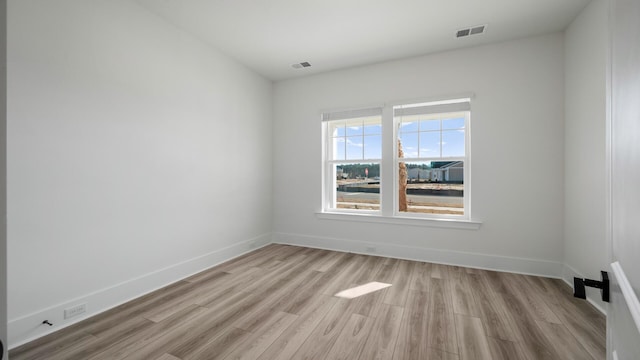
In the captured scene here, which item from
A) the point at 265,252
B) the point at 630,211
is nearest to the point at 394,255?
the point at 265,252

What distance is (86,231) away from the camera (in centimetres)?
214

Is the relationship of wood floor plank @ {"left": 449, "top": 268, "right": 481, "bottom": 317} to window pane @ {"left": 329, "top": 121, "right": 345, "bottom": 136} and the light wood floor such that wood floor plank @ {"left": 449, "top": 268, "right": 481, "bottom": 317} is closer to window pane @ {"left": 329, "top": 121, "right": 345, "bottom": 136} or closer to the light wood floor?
the light wood floor

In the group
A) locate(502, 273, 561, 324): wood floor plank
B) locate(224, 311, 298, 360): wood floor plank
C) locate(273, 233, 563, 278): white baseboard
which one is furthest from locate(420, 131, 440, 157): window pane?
locate(224, 311, 298, 360): wood floor plank

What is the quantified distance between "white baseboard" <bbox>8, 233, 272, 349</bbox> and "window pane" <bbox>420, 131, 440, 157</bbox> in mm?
3103

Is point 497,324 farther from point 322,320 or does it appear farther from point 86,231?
point 86,231

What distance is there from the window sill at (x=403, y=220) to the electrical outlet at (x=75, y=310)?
9.51ft

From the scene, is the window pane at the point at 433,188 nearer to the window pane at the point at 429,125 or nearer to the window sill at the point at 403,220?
the window sill at the point at 403,220

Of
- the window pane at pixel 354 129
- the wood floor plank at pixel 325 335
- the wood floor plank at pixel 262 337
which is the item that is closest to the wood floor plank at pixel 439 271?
the wood floor plank at pixel 325 335

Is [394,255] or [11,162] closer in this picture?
[11,162]

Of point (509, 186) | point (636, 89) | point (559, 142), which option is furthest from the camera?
point (509, 186)

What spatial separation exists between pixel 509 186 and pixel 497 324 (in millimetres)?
1850

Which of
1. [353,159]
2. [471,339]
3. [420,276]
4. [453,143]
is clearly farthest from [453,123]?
[471,339]

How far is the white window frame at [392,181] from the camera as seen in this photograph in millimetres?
3434

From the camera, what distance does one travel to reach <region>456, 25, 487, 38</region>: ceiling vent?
9.45 ft
